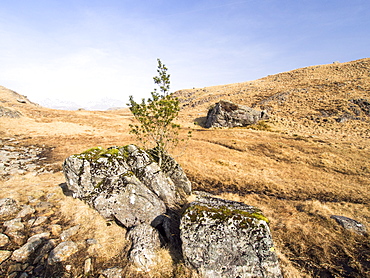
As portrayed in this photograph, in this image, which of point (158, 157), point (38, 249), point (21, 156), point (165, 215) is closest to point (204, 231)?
point (165, 215)

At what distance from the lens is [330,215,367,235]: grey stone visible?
10141mm

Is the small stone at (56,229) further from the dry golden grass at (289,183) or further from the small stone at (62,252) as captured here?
the small stone at (62,252)

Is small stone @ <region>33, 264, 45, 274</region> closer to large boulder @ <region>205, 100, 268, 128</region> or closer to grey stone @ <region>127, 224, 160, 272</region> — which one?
grey stone @ <region>127, 224, 160, 272</region>

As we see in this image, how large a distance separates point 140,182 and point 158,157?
3.96 m

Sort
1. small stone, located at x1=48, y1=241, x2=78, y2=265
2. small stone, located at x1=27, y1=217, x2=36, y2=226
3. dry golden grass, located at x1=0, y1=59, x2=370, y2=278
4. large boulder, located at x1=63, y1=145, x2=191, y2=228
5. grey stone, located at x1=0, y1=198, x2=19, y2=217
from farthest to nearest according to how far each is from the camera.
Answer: large boulder, located at x1=63, y1=145, x2=191, y2=228 < grey stone, located at x1=0, y1=198, x2=19, y2=217 < dry golden grass, located at x1=0, y1=59, x2=370, y2=278 < small stone, located at x1=27, y1=217, x2=36, y2=226 < small stone, located at x1=48, y1=241, x2=78, y2=265

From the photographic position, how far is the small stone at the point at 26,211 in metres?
8.46

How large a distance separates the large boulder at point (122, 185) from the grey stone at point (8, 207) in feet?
8.21

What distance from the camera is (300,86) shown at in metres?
71.0

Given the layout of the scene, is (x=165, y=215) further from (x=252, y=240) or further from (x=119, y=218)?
(x=252, y=240)

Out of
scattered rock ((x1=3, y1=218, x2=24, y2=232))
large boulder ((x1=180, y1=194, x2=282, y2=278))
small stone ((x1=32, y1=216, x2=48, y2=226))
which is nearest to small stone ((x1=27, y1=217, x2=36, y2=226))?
small stone ((x1=32, y1=216, x2=48, y2=226))

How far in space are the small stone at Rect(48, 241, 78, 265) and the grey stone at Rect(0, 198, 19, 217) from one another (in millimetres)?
4246

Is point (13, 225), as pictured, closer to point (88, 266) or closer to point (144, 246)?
point (88, 266)

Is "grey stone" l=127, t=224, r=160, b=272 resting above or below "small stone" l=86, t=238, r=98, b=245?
below

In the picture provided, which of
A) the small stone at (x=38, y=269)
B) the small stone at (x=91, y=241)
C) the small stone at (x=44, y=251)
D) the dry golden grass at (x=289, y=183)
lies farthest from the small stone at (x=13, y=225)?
→ the small stone at (x=91, y=241)
